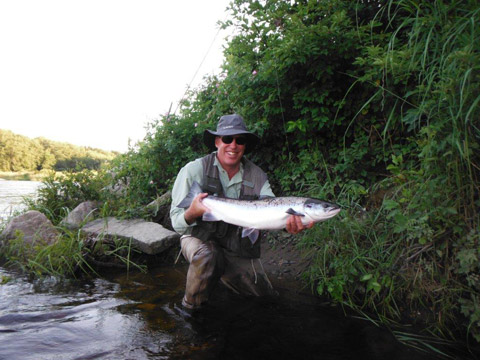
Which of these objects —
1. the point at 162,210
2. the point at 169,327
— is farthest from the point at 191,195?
the point at 162,210

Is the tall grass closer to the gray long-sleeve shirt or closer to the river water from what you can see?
the river water

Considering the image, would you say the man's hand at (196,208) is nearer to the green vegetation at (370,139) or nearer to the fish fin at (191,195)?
the fish fin at (191,195)

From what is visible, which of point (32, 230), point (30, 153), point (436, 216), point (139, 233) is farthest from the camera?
point (30, 153)

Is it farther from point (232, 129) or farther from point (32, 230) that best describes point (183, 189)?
point (32, 230)

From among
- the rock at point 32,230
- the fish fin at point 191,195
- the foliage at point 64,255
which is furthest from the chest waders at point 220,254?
the rock at point 32,230

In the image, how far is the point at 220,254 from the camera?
362cm

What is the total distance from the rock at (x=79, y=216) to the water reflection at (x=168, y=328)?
1.77 meters

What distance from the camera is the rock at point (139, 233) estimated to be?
4945 mm

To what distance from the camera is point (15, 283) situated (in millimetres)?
4184

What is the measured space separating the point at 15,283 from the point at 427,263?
4.93m

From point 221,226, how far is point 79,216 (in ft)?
12.4

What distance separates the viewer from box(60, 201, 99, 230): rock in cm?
568

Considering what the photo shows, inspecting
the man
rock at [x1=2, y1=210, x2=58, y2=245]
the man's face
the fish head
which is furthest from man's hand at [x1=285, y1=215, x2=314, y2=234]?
rock at [x1=2, y1=210, x2=58, y2=245]

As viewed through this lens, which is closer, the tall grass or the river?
the tall grass
